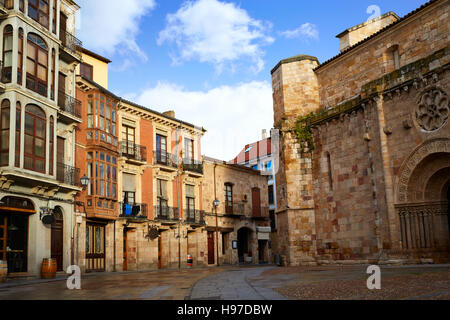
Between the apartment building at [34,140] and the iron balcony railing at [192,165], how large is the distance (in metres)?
12.0

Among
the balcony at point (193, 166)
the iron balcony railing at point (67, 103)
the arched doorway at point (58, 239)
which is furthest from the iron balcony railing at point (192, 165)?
the arched doorway at point (58, 239)

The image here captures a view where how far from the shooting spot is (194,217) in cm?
3506

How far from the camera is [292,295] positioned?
845 centimetres

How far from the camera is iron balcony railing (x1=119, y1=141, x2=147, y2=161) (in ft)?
98.0

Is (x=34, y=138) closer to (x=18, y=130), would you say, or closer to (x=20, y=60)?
(x=18, y=130)

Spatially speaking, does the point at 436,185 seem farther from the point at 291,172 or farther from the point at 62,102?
the point at 62,102

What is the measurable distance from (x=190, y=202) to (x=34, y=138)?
54.4 feet

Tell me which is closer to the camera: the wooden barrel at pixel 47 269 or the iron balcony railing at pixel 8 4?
the iron balcony railing at pixel 8 4

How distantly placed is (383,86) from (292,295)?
42.7 feet

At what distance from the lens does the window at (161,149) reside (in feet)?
109

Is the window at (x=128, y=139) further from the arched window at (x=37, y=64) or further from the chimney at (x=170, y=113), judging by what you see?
the arched window at (x=37, y=64)

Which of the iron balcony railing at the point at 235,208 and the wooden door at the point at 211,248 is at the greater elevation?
A: the iron balcony railing at the point at 235,208

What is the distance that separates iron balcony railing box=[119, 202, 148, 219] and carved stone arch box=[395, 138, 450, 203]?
16794mm

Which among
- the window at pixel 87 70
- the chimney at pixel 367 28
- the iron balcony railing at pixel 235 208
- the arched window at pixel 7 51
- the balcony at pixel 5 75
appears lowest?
the iron balcony railing at pixel 235 208
